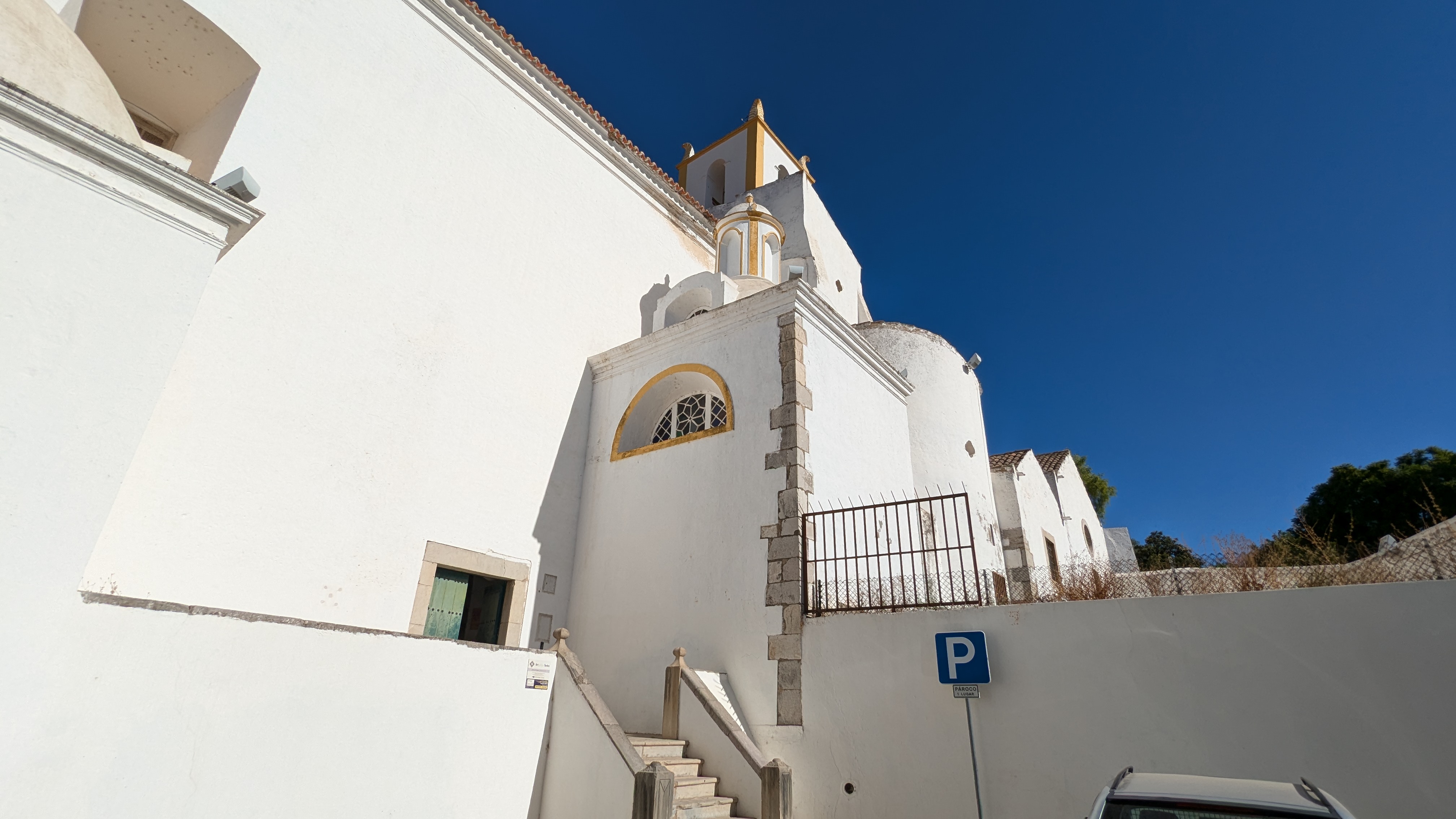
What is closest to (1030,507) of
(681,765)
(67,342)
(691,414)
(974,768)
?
(691,414)

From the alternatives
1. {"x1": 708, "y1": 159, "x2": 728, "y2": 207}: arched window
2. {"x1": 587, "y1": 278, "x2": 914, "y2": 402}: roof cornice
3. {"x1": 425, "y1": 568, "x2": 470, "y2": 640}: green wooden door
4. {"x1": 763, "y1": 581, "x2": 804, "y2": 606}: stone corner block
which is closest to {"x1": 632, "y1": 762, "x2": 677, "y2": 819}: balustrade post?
{"x1": 763, "y1": 581, "x2": 804, "y2": 606}: stone corner block

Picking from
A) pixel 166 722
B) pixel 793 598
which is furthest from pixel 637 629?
pixel 166 722

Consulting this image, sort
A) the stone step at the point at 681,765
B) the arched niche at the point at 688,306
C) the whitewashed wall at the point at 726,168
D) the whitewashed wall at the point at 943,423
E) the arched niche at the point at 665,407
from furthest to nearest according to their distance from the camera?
the whitewashed wall at the point at 726,168 → the whitewashed wall at the point at 943,423 → the arched niche at the point at 688,306 → the arched niche at the point at 665,407 → the stone step at the point at 681,765

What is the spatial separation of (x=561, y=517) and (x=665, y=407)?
2.20 meters

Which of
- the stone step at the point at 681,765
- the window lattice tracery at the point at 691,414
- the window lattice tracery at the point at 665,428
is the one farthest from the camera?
the window lattice tracery at the point at 665,428

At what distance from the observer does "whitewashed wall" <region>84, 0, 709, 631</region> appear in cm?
664

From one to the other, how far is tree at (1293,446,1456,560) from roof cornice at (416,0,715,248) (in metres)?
21.8

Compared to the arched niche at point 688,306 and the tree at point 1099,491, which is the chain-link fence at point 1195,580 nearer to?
the arched niche at point 688,306

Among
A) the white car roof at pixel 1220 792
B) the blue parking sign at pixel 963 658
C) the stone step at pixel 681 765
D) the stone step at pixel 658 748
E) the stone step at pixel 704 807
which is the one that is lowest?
the stone step at pixel 704 807

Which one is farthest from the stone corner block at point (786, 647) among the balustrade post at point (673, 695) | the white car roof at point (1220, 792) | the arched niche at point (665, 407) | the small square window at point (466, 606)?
the white car roof at point (1220, 792)

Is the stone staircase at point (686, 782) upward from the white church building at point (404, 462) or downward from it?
downward

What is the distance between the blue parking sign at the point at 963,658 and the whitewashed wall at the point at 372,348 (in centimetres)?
524

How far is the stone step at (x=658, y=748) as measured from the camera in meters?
6.40

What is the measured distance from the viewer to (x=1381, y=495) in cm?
2353
